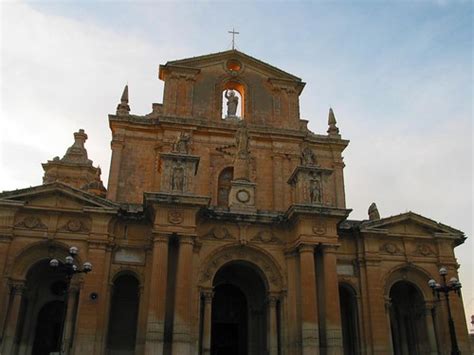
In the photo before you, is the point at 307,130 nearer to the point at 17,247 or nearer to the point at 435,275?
the point at 435,275

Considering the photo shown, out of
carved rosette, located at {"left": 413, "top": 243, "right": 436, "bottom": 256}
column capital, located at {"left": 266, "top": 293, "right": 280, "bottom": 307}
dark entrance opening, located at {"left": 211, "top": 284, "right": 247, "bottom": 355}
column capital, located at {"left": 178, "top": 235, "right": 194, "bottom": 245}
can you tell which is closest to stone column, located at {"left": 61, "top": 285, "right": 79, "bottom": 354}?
column capital, located at {"left": 178, "top": 235, "right": 194, "bottom": 245}

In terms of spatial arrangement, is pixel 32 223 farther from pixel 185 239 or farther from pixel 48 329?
pixel 185 239

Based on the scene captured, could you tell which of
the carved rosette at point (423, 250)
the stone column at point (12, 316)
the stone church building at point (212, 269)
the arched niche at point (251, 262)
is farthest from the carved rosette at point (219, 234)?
the carved rosette at point (423, 250)

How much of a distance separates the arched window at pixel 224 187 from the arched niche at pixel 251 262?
5522mm

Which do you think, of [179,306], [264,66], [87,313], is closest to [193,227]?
[179,306]

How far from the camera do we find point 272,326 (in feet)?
69.7

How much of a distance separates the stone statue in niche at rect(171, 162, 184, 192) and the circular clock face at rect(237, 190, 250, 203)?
2.94 metres

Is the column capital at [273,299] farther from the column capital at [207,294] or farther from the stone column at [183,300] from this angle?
the stone column at [183,300]

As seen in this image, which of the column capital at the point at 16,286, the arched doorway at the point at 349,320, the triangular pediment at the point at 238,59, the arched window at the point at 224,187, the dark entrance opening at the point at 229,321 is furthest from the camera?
the triangular pediment at the point at 238,59

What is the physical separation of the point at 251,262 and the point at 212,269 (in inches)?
71.3

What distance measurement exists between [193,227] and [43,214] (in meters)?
6.70

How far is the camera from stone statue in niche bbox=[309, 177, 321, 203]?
22.0 metres

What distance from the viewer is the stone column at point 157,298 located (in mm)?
18469

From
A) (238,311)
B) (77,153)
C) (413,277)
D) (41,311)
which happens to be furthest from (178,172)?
(77,153)
